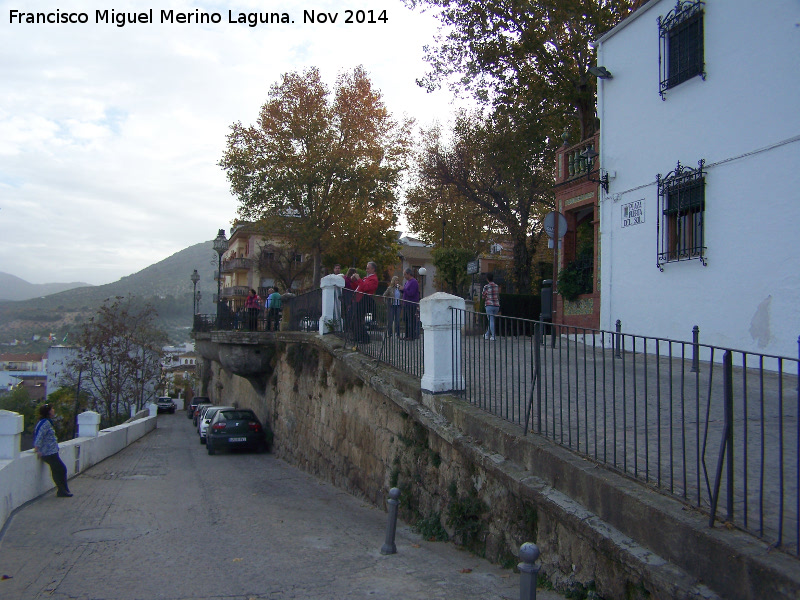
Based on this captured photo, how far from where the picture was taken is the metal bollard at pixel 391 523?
19.7 feet

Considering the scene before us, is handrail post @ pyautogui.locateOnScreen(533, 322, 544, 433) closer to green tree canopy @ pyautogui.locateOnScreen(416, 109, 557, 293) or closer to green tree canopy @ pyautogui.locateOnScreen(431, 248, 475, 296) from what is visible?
green tree canopy @ pyautogui.locateOnScreen(416, 109, 557, 293)

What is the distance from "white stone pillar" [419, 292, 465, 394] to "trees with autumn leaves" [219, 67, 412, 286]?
56.3ft

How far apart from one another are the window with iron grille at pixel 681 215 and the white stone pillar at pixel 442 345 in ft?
18.8

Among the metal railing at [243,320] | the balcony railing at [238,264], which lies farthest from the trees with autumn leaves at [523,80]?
the balcony railing at [238,264]

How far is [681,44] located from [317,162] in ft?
49.0

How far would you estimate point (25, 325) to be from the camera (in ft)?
396

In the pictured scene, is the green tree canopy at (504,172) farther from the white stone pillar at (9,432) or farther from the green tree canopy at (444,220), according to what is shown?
the white stone pillar at (9,432)

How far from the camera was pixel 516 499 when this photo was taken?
5316mm

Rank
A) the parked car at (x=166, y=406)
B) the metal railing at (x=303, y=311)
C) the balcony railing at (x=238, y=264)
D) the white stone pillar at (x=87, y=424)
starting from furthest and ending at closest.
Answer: the balcony railing at (x=238, y=264) < the parked car at (x=166, y=406) < the metal railing at (x=303, y=311) < the white stone pillar at (x=87, y=424)

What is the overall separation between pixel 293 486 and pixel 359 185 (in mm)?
14255

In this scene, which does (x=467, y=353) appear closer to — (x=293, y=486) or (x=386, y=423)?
(x=386, y=423)

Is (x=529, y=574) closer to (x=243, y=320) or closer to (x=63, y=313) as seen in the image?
(x=243, y=320)

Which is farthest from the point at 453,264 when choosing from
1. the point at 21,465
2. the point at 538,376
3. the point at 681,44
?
the point at 538,376

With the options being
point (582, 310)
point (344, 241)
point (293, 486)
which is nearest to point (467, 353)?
point (293, 486)
